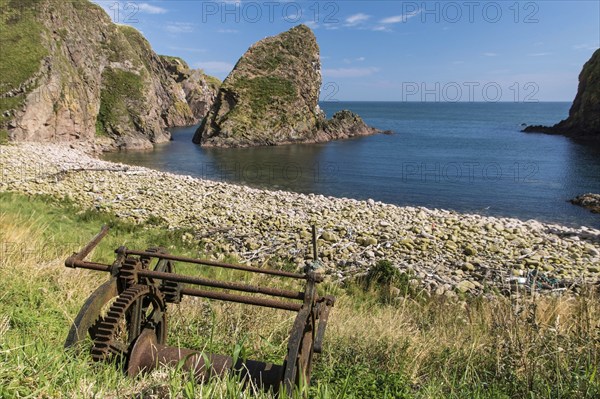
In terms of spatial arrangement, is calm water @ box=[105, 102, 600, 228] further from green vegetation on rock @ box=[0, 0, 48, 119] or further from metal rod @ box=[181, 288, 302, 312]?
metal rod @ box=[181, 288, 302, 312]

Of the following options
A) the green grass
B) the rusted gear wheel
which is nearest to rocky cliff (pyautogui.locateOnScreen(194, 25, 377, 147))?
the green grass

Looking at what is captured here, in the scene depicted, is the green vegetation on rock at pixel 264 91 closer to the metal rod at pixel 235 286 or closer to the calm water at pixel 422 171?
the calm water at pixel 422 171

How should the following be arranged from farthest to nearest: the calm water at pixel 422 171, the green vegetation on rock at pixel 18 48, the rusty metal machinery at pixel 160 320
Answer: the green vegetation on rock at pixel 18 48 → the calm water at pixel 422 171 → the rusty metal machinery at pixel 160 320

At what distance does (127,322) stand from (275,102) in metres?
67.7

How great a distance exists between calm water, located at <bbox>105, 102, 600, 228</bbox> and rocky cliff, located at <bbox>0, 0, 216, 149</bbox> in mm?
5611

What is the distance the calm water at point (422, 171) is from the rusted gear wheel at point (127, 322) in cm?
2505

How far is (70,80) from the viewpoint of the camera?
157ft

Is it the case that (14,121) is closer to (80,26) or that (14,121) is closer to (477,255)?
(80,26)

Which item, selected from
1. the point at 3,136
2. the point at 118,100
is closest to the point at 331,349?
the point at 3,136

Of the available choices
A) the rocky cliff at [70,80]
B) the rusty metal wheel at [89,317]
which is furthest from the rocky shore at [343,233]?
the rocky cliff at [70,80]

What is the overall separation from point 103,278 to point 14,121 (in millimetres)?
39742

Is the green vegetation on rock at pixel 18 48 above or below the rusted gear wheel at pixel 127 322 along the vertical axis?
above

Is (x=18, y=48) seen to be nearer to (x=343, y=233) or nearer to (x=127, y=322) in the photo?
(x=343, y=233)

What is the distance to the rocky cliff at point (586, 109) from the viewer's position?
7456cm
